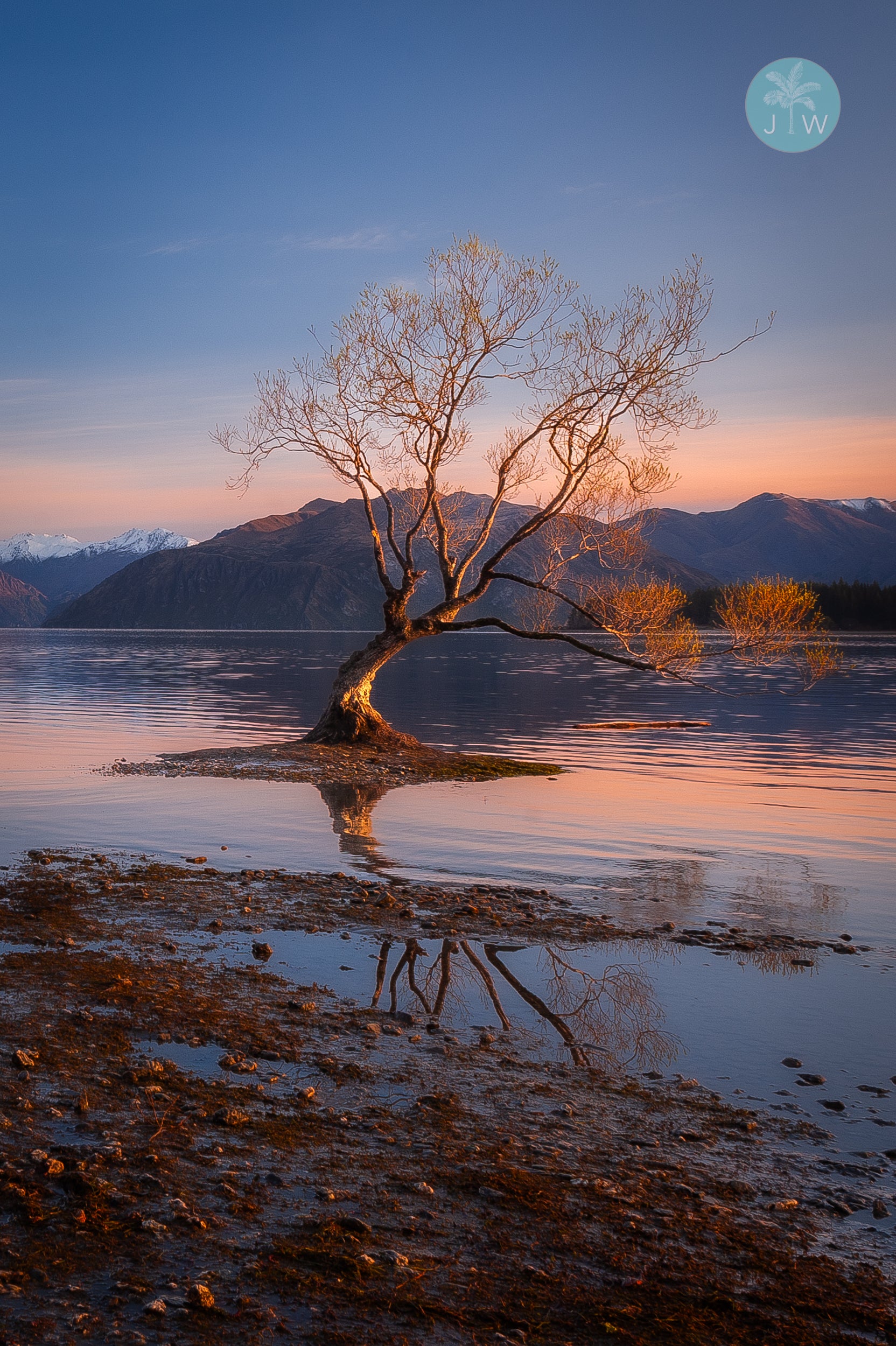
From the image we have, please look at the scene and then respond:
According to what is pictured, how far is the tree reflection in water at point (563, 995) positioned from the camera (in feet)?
29.6

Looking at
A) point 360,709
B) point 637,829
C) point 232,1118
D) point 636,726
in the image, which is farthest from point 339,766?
point 232,1118

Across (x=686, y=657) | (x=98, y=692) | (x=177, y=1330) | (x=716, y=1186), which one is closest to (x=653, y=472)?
(x=686, y=657)

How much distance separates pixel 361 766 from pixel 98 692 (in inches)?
1779

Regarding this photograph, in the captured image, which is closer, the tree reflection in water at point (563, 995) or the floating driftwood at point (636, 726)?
the tree reflection in water at point (563, 995)

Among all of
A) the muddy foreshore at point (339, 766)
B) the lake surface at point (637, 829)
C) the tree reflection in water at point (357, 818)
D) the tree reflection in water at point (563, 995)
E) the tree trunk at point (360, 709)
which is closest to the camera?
the tree reflection in water at point (563, 995)

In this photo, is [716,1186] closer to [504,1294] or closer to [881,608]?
[504,1294]

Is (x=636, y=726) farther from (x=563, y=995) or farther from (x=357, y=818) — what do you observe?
(x=563, y=995)

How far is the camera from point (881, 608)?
194m

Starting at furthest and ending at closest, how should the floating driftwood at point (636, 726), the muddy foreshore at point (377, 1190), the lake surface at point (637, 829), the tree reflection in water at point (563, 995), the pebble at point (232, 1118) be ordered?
1. the floating driftwood at point (636, 726)
2. the lake surface at point (637, 829)
3. the tree reflection in water at point (563, 995)
4. the pebble at point (232, 1118)
5. the muddy foreshore at point (377, 1190)

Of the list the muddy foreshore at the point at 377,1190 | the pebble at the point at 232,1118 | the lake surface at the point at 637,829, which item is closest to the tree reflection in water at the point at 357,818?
the lake surface at the point at 637,829

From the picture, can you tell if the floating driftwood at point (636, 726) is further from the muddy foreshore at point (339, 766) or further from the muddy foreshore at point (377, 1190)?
the muddy foreshore at point (377, 1190)

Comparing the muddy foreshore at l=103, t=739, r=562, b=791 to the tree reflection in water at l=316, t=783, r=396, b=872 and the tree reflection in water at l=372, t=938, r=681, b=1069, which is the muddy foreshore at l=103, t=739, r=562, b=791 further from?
the tree reflection in water at l=372, t=938, r=681, b=1069

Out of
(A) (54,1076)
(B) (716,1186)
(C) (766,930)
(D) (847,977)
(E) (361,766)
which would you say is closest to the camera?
(B) (716,1186)

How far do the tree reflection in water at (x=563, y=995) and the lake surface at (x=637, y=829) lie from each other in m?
0.20
